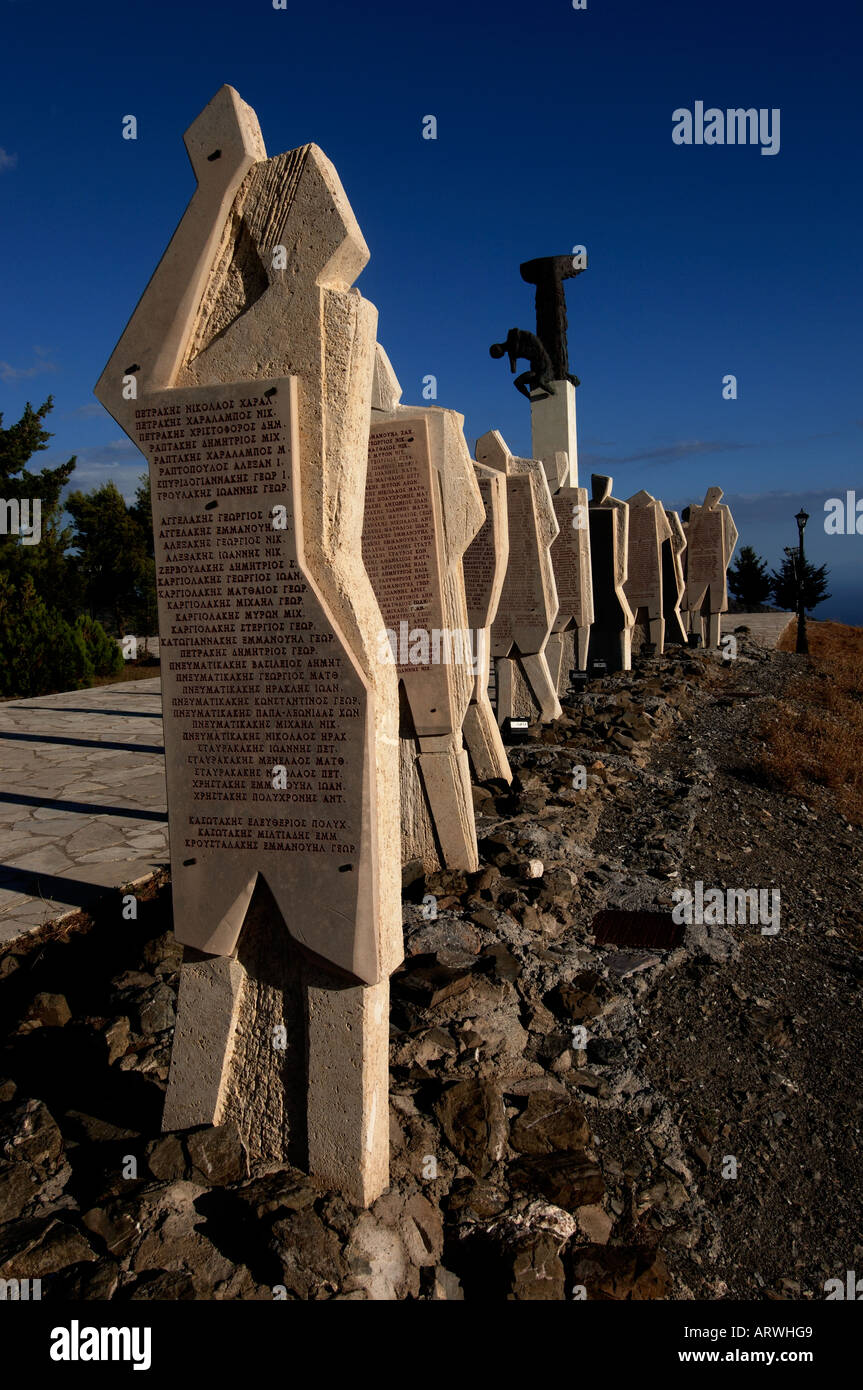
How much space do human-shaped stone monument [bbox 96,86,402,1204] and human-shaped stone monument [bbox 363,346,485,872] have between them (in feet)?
7.53

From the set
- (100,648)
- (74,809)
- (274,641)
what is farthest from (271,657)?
(100,648)

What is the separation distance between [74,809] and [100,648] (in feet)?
34.9

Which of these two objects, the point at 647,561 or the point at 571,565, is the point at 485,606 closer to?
the point at 571,565

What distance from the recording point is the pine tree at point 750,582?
106 ft

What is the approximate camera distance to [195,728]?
2.76 meters

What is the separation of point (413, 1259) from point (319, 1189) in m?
0.30

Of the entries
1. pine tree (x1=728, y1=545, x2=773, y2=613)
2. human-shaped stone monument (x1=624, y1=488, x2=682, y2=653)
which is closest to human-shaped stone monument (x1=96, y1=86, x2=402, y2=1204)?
human-shaped stone monument (x1=624, y1=488, x2=682, y2=653)

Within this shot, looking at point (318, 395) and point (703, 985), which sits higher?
point (318, 395)

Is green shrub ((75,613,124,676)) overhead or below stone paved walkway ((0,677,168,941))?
overhead

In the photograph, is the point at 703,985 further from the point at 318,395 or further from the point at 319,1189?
the point at 318,395

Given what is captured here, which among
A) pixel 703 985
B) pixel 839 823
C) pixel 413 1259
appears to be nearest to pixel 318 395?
pixel 413 1259

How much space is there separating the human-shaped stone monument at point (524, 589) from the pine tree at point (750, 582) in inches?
986

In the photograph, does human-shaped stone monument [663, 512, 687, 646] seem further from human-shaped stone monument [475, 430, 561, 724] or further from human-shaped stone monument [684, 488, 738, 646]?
human-shaped stone monument [475, 430, 561, 724]

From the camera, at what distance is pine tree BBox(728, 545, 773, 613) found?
3244 centimetres
